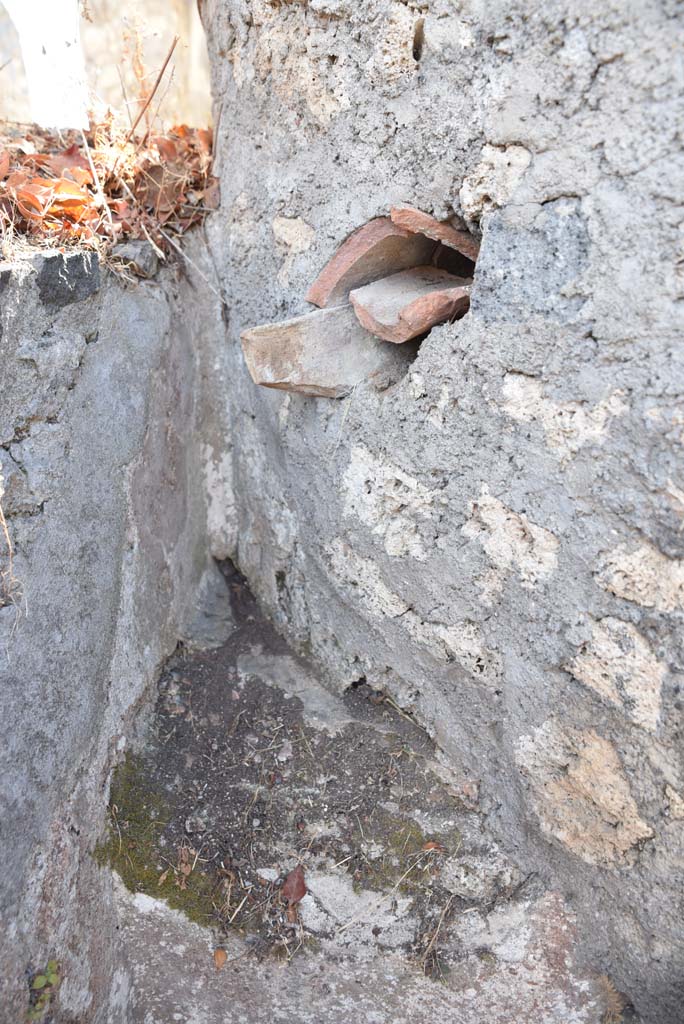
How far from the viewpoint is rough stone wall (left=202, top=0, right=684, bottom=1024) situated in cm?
121

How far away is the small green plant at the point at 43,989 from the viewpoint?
162 cm

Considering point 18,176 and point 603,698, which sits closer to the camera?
point 603,698

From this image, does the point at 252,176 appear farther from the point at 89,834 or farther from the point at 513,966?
the point at 513,966

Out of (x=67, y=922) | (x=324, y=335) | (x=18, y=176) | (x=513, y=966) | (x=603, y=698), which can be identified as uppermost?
(x=18, y=176)

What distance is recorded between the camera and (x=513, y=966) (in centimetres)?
175

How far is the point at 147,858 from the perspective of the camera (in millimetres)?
1853

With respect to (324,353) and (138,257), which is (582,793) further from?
(138,257)

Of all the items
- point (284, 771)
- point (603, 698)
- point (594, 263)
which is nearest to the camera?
point (594, 263)

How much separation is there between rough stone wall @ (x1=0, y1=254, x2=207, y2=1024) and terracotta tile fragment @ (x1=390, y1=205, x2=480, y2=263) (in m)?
0.72

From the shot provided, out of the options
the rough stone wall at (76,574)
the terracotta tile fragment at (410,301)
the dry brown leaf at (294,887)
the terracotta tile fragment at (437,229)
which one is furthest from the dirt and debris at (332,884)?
the terracotta tile fragment at (437,229)

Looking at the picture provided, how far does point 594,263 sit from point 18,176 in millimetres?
1277

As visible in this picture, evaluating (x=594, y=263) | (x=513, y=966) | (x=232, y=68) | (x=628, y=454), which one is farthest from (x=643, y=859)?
(x=232, y=68)

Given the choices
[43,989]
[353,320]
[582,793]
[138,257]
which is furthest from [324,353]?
[43,989]

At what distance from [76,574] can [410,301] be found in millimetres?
951
